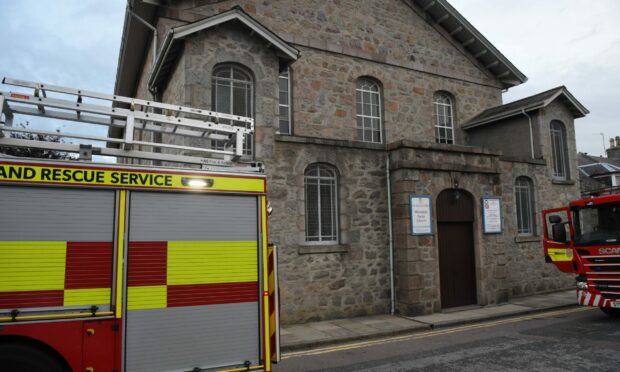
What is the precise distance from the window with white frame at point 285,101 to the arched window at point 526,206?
7811 mm

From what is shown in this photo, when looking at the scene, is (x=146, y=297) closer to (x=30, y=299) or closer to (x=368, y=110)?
(x=30, y=299)

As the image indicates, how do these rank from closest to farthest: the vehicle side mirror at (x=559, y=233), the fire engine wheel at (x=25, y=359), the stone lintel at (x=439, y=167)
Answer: the fire engine wheel at (x=25, y=359) < the vehicle side mirror at (x=559, y=233) < the stone lintel at (x=439, y=167)

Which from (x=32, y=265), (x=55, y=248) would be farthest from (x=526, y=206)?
(x=32, y=265)

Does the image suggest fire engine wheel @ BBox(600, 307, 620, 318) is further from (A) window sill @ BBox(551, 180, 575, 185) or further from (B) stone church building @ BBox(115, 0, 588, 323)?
(A) window sill @ BBox(551, 180, 575, 185)

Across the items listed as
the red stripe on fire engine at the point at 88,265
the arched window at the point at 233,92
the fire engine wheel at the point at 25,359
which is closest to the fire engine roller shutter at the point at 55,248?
the red stripe on fire engine at the point at 88,265

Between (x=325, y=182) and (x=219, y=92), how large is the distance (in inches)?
130

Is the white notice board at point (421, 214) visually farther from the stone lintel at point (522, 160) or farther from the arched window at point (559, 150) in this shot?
the arched window at point (559, 150)

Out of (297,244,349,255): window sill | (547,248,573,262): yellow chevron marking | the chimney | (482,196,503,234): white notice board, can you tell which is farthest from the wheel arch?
the chimney

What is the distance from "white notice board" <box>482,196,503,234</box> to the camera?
11.7 metres

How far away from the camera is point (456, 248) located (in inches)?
452

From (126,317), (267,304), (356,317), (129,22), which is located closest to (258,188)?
(267,304)

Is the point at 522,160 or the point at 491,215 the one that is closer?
the point at 491,215

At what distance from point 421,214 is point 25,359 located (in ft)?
28.4

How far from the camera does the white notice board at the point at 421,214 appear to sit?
34.9 feet
